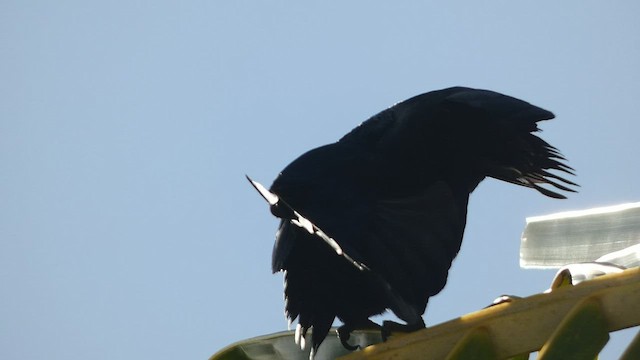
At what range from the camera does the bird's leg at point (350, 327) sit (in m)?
2.80

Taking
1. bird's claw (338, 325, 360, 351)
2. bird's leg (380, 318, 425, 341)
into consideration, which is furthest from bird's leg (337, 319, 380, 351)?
bird's leg (380, 318, 425, 341)

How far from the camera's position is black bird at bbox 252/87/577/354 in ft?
9.27

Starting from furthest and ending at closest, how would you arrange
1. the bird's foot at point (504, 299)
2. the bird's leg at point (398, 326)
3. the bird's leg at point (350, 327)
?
the bird's leg at point (350, 327) < the bird's leg at point (398, 326) < the bird's foot at point (504, 299)

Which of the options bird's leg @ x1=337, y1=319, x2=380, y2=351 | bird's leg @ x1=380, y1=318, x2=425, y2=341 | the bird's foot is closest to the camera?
the bird's foot

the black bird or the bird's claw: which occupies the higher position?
the black bird

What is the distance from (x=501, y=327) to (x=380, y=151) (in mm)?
1571

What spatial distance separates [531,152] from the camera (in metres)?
3.45

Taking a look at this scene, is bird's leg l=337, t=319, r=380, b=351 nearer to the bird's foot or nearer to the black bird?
the black bird

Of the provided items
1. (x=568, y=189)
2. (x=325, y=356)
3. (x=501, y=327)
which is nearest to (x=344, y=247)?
(x=325, y=356)

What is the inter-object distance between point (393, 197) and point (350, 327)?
45 cm

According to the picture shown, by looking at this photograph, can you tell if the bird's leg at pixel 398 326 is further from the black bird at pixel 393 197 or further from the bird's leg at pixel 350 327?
the bird's leg at pixel 350 327

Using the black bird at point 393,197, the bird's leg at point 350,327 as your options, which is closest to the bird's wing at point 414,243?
the black bird at point 393,197

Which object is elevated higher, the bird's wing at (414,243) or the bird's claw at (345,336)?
the bird's wing at (414,243)

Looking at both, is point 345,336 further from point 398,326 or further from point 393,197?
point 393,197
